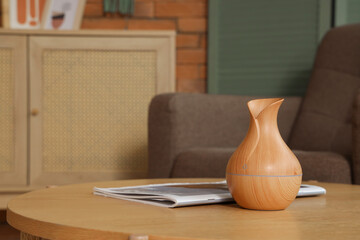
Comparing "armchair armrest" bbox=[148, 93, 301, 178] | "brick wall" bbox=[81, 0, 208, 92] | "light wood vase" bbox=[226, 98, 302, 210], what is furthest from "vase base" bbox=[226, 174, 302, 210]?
"brick wall" bbox=[81, 0, 208, 92]

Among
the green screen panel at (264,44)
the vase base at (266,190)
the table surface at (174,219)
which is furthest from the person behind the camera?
the green screen panel at (264,44)

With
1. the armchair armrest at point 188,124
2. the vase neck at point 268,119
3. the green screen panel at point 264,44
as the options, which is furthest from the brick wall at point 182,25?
the vase neck at point 268,119

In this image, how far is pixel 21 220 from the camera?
29.4 inches

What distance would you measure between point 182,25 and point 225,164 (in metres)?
1.34

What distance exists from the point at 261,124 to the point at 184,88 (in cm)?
203

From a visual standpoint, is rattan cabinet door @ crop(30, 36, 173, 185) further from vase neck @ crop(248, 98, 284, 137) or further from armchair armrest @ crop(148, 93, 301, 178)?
vase neck @ crop(248, 98, 284, 137)

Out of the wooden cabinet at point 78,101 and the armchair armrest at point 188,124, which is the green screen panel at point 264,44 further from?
the armchair armrest at point 188,124

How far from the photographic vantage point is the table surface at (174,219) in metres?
0.64

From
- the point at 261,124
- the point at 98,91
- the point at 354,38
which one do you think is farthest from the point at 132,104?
the point at 261,124

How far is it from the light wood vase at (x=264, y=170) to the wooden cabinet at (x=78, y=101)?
1.59 metres

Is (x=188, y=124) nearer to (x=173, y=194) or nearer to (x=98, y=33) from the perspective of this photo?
(x=98, y=33)

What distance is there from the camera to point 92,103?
95.2 inches

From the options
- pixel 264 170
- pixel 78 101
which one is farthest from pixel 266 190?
pixel 78 101

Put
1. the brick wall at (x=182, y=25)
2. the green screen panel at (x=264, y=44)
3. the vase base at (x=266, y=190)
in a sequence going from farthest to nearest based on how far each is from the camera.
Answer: the brick wall at (x=182, y=25)
the green screen panel at (x=264, y=44)
the vase base at (x=266, y=190)
